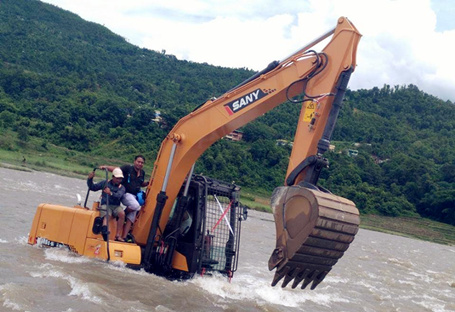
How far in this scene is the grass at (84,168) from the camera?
3759 centimetres

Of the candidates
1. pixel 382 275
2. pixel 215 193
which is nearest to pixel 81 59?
pixel 382 275

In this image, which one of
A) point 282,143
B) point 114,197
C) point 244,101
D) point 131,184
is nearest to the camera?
point 244,101

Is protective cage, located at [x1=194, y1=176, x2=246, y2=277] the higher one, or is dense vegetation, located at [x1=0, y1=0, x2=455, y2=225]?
dense vegetation, located at [x1=0, y1=0, x2=455, y2=225]

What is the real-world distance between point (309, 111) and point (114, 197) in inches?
126

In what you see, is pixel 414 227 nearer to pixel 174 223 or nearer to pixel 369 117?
pixel 369 117

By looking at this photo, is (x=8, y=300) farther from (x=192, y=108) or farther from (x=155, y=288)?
(x=192, y=108)

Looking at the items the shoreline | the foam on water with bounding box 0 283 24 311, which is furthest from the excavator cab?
the shoreline

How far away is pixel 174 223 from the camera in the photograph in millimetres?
9828

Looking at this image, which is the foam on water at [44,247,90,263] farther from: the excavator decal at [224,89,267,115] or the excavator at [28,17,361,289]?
the excavator decal at [224,89,267,115]

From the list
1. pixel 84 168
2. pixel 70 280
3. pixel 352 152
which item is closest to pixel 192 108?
pixel 352 152

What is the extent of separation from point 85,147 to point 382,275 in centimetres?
3189

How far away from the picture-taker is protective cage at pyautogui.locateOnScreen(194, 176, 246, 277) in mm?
9883

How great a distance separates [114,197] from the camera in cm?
940

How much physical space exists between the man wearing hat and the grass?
24563 mm
